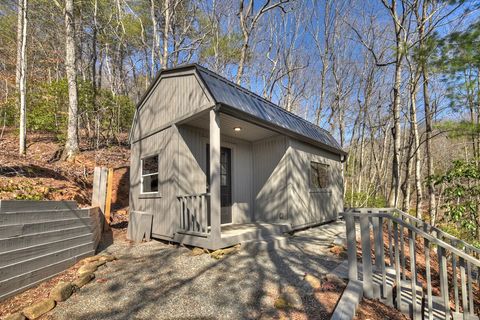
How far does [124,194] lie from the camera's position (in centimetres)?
905

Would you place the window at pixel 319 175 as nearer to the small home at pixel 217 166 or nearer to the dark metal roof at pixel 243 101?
the small home at pixel 217 166

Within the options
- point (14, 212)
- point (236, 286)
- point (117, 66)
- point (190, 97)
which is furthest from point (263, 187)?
point (117, 66)

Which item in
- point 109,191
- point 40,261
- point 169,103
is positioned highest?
point 169,103

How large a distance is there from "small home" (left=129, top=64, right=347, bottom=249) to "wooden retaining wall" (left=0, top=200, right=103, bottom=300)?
6.03 feet

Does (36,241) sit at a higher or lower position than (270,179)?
lower

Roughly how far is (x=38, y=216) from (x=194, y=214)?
250 cm

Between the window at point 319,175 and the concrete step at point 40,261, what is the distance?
19.3 feet

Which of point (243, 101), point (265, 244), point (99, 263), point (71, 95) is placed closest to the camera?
point (99, 263)

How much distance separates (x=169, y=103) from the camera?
19.3 ft

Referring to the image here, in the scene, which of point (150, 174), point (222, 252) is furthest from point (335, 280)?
point (150, 174)

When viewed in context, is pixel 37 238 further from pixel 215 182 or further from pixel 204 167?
pixel 204 167

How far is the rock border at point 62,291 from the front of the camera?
8.20 feet

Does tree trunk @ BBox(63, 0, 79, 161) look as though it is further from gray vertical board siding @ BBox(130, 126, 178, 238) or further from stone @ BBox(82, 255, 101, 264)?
stone @ BBox(82, 255, 101, 264)

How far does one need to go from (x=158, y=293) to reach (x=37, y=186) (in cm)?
461
